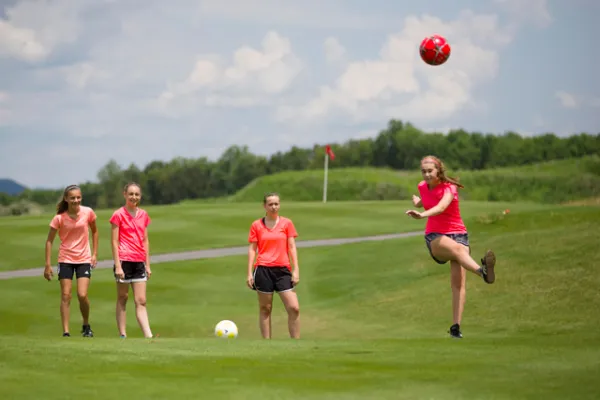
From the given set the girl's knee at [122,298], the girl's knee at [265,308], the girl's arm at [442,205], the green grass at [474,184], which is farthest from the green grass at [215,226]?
the green grass at [474,184]

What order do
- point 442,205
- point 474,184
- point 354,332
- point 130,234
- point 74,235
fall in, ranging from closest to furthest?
point 442,205, point 130,234, point 74,235, point 354,332, point 474,184

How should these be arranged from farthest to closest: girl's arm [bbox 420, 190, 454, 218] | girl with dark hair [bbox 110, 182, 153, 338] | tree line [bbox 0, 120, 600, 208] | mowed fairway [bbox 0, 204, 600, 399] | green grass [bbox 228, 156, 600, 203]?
1. tree line [bbox 0, 120, 600, 208]
2. green grass [bbox 228, 156, 600, 203]
3. girl with dark hair [bbox 110, 182, 153, 338]
4. girl's arm [bbox 420, 190, 454, 218]
5. mowed fairway [bbox 0, 204, 600, 399]

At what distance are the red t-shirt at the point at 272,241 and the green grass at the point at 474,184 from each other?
64689 mm

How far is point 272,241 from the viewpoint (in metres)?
14.0

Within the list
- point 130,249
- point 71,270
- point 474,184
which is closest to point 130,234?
point 130,249

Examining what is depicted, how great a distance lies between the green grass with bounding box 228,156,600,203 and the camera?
86.4 meters

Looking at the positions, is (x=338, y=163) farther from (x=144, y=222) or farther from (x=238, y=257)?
(x=144, y=222)

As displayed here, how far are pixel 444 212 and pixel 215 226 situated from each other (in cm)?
2940

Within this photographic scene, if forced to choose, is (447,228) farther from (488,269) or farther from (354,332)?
(354,332)

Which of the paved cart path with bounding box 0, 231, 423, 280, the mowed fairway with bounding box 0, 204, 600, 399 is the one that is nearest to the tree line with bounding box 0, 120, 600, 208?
the paved cart path with bounding box 0, 231, 423, 280

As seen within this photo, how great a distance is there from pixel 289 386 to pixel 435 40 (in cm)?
1290

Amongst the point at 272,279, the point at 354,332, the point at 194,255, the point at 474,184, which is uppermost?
the point at 474,184

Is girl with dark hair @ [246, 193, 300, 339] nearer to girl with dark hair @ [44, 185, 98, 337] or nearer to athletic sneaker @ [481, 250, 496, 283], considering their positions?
athletic sneaker @ [481, 250, 496, 283]

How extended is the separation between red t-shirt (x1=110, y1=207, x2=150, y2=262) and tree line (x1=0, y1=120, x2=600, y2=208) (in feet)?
340
